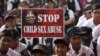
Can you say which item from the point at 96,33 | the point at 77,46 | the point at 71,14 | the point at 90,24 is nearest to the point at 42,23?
the point at 77,46

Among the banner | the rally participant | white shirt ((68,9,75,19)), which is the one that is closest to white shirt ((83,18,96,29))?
the rally participant

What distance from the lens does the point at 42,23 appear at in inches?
276

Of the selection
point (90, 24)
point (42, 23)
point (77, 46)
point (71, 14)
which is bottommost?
point (71, 14)

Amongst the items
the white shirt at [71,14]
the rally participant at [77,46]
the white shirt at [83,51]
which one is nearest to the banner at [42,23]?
the rally participant at [77,46]

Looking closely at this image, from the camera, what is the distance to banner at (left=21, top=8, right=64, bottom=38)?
7.01 metres

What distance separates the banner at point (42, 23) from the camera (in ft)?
23.0

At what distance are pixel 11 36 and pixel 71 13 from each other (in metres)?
3.04

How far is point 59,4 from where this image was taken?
Result: 1039cm

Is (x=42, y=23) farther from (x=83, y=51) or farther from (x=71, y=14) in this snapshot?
(x=71, y=14)

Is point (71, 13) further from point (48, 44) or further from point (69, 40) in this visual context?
point (69, 40)

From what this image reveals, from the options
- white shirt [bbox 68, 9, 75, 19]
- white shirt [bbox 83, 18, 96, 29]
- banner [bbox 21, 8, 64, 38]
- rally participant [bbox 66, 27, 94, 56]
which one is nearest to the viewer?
banner [bbox 21, 8, 64, 38]

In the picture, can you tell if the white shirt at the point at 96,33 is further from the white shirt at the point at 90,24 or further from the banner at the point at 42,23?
the banner at the point at 42,23

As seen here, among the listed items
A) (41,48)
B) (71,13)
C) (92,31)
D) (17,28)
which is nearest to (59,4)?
(71,13)

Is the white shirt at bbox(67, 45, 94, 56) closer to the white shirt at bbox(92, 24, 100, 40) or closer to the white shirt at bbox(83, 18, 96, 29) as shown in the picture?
the white shirt at bbox(92, 24, 100, 40)
